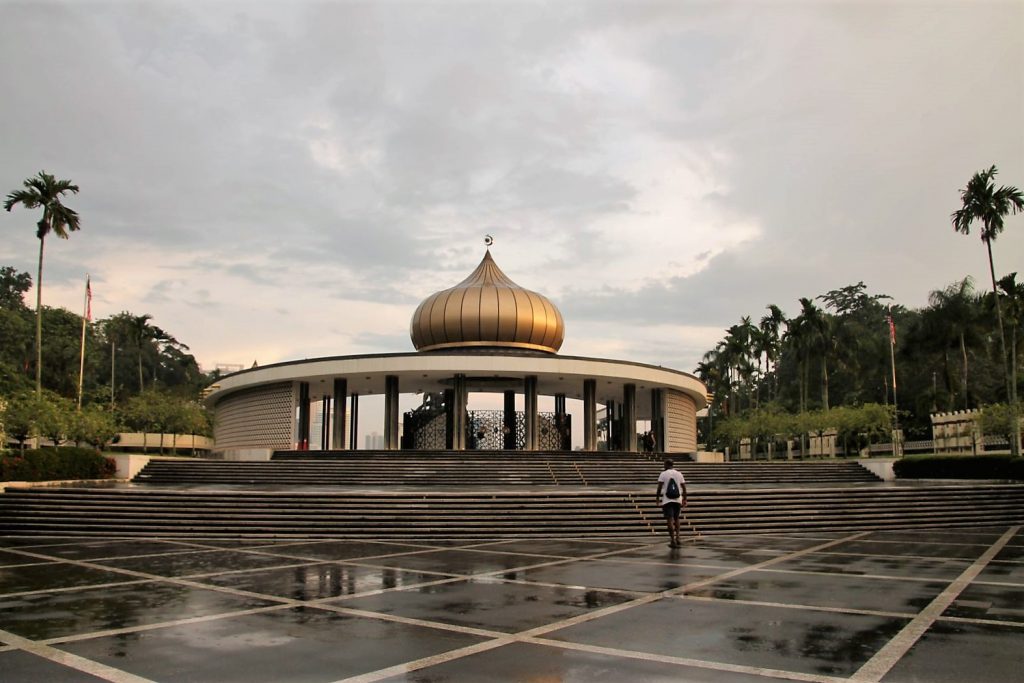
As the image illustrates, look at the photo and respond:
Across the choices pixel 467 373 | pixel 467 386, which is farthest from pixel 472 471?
pixel 467 386

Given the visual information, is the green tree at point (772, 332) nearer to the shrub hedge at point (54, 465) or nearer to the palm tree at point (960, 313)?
the palm tree at point (960, 313)

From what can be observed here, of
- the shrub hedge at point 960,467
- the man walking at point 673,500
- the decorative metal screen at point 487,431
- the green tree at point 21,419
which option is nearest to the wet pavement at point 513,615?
the man walking at point 673,500

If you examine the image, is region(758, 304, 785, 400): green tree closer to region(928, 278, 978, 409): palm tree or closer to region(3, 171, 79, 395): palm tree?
region(928, 278, 978, 409): palm tree

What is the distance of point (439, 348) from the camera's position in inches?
1626

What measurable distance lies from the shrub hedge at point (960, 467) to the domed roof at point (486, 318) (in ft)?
55.9

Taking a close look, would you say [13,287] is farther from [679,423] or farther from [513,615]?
[513,615]

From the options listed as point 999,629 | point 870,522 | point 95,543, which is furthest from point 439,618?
point 870,522

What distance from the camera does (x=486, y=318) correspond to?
133 ft

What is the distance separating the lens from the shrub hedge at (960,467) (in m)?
27.4

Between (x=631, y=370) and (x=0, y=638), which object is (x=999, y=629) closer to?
(x=0, y=638)

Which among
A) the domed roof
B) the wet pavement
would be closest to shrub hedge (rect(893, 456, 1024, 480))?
the wet pavement

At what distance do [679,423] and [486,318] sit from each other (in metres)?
12.1

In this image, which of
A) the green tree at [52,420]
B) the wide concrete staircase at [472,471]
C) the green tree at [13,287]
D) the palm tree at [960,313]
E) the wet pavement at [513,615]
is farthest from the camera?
the green tree at [13,287]

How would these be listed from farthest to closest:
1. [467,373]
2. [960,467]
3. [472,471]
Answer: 1. [467,373]
2. [472,471]
3. [960,467]
